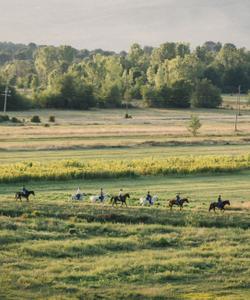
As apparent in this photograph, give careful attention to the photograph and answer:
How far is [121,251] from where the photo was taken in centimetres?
3139

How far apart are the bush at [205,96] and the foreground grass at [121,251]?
395 ft

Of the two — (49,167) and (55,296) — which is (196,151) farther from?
(55,296)

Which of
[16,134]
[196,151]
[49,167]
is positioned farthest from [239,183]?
[16,134]

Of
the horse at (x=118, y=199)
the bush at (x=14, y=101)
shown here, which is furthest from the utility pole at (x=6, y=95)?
the horse at (x=118, y=199)

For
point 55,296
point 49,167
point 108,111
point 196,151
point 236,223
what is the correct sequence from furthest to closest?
1. point 108,111
2. point 196,151
3. point 49,167
4. point 236,223
5. point 55,296

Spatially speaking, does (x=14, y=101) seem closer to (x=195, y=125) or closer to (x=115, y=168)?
(x=195, y=125)

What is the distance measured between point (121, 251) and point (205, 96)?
13716cm

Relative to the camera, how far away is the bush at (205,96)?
164625 mm

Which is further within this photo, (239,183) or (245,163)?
(245,163)

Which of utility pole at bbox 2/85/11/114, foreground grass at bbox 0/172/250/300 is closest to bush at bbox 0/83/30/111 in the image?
utility pole at bbox 2/85/11/114

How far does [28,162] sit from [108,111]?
8946 cm

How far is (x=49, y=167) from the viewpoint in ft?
196

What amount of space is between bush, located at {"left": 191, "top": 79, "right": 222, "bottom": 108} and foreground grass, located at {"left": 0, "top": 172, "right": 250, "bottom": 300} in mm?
120288

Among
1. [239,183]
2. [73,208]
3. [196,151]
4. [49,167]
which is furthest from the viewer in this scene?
[196,151]
